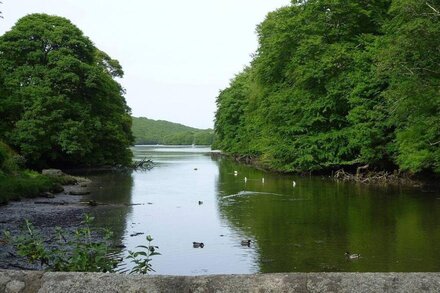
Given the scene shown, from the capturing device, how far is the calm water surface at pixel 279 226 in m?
11.9

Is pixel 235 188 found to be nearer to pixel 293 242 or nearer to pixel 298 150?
pixel 298 150

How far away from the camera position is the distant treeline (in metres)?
25.9

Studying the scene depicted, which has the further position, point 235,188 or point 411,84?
point 235,188

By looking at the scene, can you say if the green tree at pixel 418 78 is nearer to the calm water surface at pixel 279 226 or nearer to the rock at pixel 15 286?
the calm water surface at pixel 279 226

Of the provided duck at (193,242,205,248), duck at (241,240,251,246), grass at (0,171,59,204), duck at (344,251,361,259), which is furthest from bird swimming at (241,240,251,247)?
grass at (0,171,59,204)

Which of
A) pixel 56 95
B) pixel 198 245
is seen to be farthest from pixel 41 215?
pixel 56 95

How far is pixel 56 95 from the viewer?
40.0 meters

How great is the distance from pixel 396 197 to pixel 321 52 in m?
15.5

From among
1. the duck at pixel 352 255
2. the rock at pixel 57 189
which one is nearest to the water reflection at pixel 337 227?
the duck at pixel 352 255

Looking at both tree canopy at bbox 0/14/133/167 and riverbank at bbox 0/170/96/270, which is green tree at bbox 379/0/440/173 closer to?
riverbank at bbox 0/170/96/270

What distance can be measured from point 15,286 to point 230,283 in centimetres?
128

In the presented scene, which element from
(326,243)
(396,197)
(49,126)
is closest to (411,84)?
Answer: (396,197)

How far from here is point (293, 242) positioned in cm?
1427

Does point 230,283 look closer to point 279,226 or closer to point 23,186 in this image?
point 279,226
